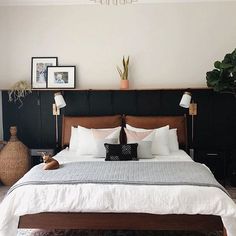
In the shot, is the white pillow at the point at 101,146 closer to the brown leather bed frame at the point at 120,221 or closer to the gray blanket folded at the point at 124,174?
the gray blanket folded at the point at 124,174

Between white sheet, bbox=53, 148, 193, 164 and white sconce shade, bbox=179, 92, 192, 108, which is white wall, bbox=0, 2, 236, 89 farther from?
white sheet, bbox=53, 148, 193, 164

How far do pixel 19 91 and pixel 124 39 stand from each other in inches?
69.8

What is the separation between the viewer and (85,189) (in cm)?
287

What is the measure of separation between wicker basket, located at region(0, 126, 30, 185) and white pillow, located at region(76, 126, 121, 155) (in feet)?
2.86

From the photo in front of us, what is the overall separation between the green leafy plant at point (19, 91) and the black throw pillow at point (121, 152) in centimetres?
175

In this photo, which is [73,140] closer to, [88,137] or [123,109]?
[88,137]

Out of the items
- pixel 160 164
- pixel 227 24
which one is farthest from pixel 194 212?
pixel 227 24

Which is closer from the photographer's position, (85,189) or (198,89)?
(85,189)

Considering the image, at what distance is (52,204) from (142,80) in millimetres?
2739

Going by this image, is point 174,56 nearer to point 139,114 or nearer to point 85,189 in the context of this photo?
point 139,114

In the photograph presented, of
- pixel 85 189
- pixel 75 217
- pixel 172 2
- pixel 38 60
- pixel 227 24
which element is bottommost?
pixel 75 217

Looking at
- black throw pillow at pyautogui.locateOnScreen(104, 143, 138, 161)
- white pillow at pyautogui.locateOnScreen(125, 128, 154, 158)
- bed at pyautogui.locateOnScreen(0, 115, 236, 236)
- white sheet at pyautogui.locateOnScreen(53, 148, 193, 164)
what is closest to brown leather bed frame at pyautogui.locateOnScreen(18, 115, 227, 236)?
bed at pyautogui.locateOnScreen(0, 115, 236, 236)

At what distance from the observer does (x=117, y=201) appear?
2807 mm

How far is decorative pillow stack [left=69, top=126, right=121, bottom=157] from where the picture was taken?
168 inches
